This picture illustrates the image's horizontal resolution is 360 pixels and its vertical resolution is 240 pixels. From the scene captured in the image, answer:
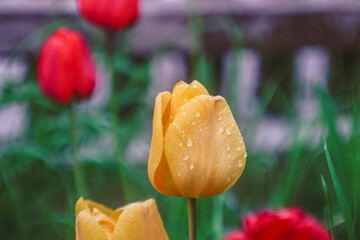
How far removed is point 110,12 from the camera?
97 centimetres

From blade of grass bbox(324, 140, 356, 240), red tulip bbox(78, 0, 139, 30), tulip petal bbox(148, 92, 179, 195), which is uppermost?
red tulip bbox(78, 0, 139, 30)

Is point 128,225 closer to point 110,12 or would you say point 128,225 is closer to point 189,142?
point 189,142

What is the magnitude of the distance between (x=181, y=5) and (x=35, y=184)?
106cm

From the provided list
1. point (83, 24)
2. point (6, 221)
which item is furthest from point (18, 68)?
point (6, 221)

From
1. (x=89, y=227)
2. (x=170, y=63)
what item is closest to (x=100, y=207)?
(x=89, y=227)

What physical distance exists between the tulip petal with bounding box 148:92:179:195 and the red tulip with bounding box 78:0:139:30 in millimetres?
579

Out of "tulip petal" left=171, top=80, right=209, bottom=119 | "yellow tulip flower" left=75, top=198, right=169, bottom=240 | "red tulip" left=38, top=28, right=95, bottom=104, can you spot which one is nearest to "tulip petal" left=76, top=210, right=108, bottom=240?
"yellow tulip flower" left=75, top=198, right=169, bottom=240

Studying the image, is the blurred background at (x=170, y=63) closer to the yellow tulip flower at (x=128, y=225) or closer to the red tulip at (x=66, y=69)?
the red tulip at (x=66, y=69)

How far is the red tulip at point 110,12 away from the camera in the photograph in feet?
3.19

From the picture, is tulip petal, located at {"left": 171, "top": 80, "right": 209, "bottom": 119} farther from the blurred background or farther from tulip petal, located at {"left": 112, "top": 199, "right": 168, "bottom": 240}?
the blurred background

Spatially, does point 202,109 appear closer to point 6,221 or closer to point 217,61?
point 6,221

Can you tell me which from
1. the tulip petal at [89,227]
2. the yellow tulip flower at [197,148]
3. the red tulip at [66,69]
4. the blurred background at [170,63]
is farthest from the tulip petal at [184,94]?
the blurred background at [170,63]

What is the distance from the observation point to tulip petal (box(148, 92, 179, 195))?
Answer: 1.30 ft

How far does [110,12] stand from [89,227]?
66cm
